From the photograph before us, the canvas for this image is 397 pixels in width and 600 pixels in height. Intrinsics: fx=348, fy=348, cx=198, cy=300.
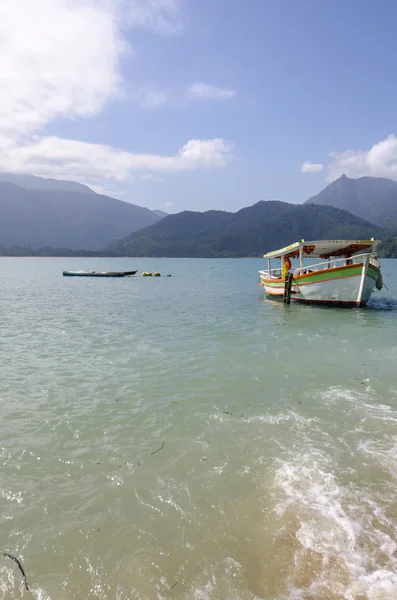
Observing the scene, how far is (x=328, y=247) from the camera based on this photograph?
29.7m

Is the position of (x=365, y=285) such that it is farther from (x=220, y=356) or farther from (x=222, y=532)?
(x=222, y=532)

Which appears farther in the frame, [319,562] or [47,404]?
[47,404]

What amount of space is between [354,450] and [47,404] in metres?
7.68

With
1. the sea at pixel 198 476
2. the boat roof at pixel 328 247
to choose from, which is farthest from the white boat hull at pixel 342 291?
the sea at pixel 198 476

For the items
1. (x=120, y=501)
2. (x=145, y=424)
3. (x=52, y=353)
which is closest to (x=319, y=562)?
(x=120, y=501)

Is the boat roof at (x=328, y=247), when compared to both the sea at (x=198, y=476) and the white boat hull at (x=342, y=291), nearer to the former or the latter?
the white boat hull at (x=342, y=291)

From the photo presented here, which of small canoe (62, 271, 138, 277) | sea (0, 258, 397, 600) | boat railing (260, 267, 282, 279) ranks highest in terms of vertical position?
boat railing (260, 267, 282, 279)

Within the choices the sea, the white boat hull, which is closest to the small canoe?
the white boat hull

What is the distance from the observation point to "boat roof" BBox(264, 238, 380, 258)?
27750 mm

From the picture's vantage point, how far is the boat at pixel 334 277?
2717 cm

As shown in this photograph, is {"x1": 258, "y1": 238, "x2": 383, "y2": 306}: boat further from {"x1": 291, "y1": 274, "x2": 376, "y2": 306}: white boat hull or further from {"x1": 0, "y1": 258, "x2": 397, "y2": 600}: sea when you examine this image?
{"x1": 0, "y1": 258, "x2": 397, "y2": 600}: sea

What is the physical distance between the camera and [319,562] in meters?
4.24

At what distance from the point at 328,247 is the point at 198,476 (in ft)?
88.8

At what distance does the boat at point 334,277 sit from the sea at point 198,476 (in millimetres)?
14735
